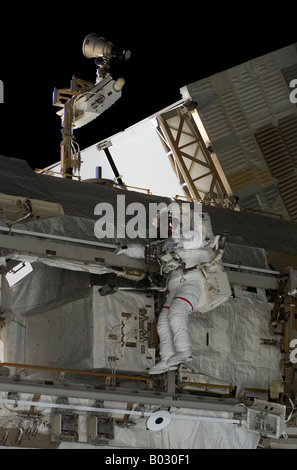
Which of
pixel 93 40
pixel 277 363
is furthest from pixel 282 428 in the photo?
pixel 93 40

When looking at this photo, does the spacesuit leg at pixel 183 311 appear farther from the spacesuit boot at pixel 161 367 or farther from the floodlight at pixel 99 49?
the floodlight at pixel 99 49

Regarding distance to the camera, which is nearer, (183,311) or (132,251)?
(183,311)

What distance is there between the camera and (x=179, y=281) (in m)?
10.2

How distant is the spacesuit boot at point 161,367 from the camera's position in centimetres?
995

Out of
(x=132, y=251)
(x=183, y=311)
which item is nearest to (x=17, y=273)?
(x=132, y=251)

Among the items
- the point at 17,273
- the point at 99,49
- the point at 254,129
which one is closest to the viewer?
the point at 17,273

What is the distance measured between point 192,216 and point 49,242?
1.43m

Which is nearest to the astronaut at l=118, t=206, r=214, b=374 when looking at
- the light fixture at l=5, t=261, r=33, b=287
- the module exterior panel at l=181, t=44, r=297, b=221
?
the light fixture at l=5, t=261, r=33, b=287

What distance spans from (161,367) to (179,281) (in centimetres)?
86

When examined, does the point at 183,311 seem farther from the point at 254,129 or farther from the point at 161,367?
the point at 254,129

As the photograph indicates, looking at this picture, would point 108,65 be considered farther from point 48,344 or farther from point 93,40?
point 48,344

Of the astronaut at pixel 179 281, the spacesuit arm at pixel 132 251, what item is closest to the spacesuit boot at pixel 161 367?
the astronaut at pixel 179 281

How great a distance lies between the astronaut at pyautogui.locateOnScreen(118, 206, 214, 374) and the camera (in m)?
9.96

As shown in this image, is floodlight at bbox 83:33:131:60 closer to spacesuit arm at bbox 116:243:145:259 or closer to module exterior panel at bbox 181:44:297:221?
module exterior panel at bbox 181:44:297:221
